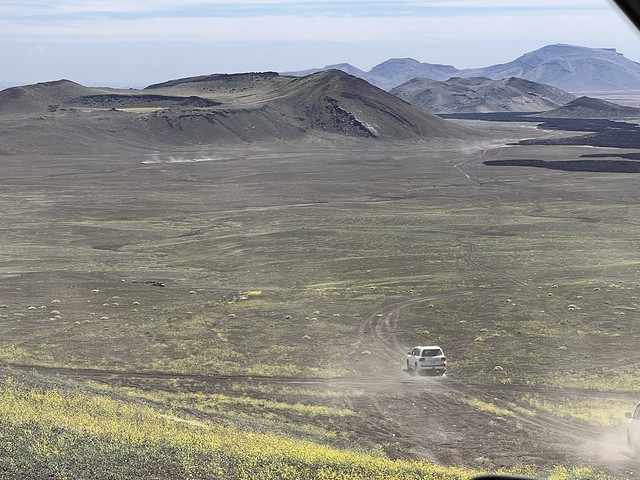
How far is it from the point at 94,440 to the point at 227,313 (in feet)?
114

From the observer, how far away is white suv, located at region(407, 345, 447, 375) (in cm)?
3962

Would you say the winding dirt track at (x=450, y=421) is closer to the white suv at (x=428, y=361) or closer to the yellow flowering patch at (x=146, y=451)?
the white suv at (x=428, y=361)

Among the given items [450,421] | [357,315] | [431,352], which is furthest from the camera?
[357,315]

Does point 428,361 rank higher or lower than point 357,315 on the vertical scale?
higher

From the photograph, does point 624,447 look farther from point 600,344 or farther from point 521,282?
point 521,282

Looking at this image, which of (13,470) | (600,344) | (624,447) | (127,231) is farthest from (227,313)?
(127,231)

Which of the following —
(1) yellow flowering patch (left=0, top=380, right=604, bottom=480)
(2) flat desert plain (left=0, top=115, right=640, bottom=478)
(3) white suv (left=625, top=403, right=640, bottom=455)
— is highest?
(1) yellow flowering patch (left=0, top=380, right=604, bottom=480)

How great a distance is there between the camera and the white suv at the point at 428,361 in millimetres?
39625

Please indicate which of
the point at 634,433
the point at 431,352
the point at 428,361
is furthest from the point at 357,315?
the point at 634,433

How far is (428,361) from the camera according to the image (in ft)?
130

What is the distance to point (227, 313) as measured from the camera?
56156mm

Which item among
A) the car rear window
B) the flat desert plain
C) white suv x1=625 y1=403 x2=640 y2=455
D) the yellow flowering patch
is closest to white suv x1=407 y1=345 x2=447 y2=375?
the car rear window

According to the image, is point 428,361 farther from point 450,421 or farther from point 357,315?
point 357,315

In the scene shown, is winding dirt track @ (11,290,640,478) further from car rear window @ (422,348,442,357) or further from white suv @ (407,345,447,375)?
car rear window @ (422,348,442,357)
